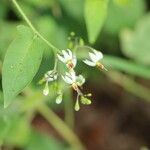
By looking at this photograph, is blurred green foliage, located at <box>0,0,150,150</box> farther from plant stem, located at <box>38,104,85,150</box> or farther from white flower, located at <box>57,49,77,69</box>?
white flower, located at <box>57,49,77,69</box>

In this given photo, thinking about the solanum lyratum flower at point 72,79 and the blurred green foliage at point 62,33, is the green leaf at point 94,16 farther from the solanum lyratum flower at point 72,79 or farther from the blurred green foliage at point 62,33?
the blurred green foliage at point 62,33

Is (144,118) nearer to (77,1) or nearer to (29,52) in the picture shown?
(77,1)

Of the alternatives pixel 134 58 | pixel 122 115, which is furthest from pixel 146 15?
pixel 122 115

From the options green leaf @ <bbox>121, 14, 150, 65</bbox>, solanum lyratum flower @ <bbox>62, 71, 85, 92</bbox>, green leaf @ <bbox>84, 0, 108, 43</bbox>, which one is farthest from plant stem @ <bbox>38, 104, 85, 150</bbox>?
solanum lyratum flower @ <bbox>62, 71, 85, 92</bbox>

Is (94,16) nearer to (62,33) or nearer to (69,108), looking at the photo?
(62,33)

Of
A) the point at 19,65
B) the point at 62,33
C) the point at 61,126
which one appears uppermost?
the point at 19,65

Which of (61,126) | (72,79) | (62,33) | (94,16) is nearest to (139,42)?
(62,33)

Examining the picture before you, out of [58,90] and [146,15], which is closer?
[58,90]
